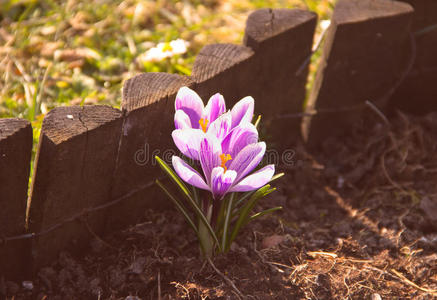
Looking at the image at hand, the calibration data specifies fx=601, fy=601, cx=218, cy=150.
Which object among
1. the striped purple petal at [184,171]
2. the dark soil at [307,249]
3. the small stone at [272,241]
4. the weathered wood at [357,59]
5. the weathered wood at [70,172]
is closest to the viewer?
the striped purple petal at [184,171]

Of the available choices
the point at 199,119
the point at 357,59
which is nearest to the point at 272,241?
the point at 199,119

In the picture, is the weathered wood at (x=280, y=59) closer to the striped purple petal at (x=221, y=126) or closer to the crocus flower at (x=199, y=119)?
the crocus flower at (x=199, y=119)

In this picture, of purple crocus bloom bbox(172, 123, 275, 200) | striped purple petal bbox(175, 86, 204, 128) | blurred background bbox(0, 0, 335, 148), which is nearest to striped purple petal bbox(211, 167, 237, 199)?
purple crocus bloom bbox(172, 123, 275, 200)

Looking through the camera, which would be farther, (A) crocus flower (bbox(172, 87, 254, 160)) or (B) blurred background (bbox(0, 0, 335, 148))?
(B) blurred background (bbox(0, 0, 335, 148))

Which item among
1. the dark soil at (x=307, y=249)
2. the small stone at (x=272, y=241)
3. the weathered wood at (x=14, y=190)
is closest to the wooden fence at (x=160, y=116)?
the weathered wood at (x=14, y=190)

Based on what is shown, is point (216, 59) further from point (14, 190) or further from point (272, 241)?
point (14, 190)

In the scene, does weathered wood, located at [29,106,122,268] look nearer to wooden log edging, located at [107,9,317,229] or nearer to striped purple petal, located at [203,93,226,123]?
wooden log edging, located at [107,9,317,229]
